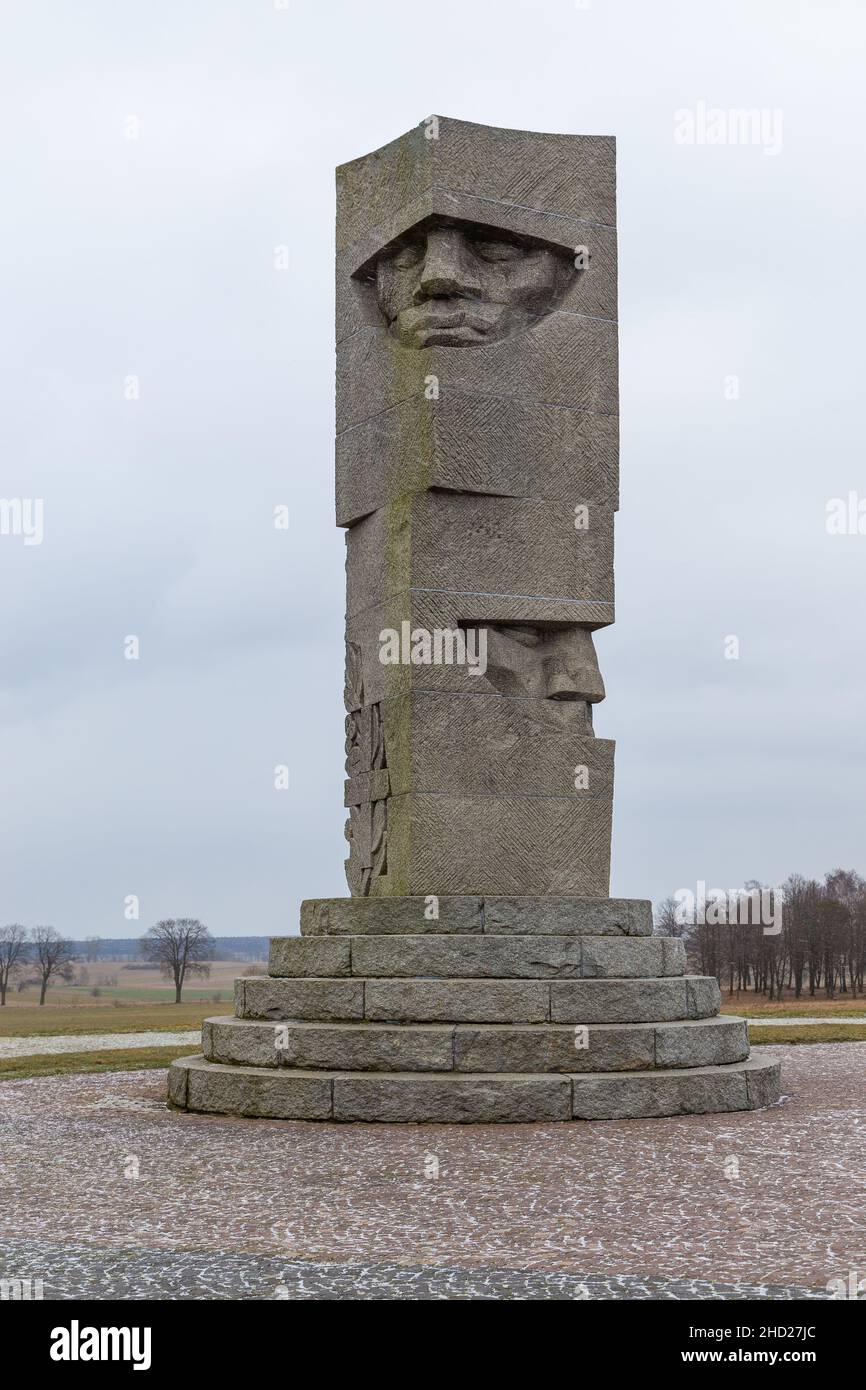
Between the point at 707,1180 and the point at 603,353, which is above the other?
the point at 603,353

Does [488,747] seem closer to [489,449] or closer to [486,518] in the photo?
[486,518]

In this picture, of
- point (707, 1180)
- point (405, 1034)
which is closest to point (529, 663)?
point (405, 1034)

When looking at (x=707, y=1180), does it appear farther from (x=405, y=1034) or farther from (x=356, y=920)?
(x=356, y=920)

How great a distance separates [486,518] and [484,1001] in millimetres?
3889

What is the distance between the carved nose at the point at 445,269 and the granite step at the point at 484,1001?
218 inches

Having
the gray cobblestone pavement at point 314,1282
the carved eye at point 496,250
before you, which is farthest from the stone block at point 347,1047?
the carved eye at point 496,250

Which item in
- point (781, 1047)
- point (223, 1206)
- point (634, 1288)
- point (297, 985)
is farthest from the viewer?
point (781, 1047)

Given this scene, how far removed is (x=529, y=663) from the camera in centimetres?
1158

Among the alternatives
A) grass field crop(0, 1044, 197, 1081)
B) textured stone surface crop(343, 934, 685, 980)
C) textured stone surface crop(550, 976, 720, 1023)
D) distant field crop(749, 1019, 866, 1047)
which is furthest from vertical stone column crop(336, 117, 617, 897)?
distant field crop(749, 1019, 866, 1047)

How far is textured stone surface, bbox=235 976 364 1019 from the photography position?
32.8 feet

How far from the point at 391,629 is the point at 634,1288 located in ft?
22.8

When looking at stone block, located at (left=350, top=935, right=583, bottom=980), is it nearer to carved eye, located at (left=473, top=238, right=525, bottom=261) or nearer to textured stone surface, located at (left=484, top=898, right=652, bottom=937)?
textured stone surface, located at (left=484, top=898, right=652, bottom=937)

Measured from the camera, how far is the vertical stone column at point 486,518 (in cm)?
1112

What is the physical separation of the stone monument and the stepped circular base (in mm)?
24
